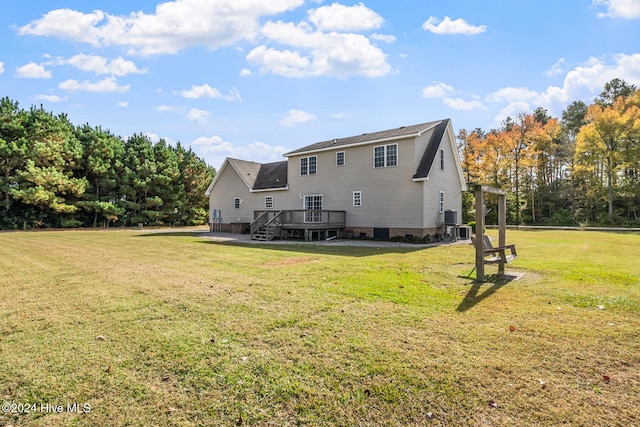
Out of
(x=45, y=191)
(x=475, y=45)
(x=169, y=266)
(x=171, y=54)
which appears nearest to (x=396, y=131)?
(x=475, y=45)

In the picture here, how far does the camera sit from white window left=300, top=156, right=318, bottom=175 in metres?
21.7

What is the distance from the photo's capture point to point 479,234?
22.6ft

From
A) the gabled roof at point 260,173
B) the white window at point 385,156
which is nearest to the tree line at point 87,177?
the gabled roof at point 260,173

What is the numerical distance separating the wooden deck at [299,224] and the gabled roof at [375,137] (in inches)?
177

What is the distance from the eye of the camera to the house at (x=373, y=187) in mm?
17750

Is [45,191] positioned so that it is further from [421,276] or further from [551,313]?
[551,313]

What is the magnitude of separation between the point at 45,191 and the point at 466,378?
32.8 meters

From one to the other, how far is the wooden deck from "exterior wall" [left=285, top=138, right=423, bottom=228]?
3.56ft

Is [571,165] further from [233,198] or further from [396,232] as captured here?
[233,198]

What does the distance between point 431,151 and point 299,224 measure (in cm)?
859

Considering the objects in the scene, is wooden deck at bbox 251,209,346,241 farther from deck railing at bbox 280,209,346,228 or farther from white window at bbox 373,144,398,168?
white window at bbox 373,144,398,168

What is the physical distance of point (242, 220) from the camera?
85.0ft

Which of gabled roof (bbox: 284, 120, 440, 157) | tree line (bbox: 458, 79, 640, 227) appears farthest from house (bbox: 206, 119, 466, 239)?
tree line (bbox: 458, 79, 640, 227)

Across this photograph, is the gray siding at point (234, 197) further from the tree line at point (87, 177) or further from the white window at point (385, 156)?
the tree line at point (87, 177)
